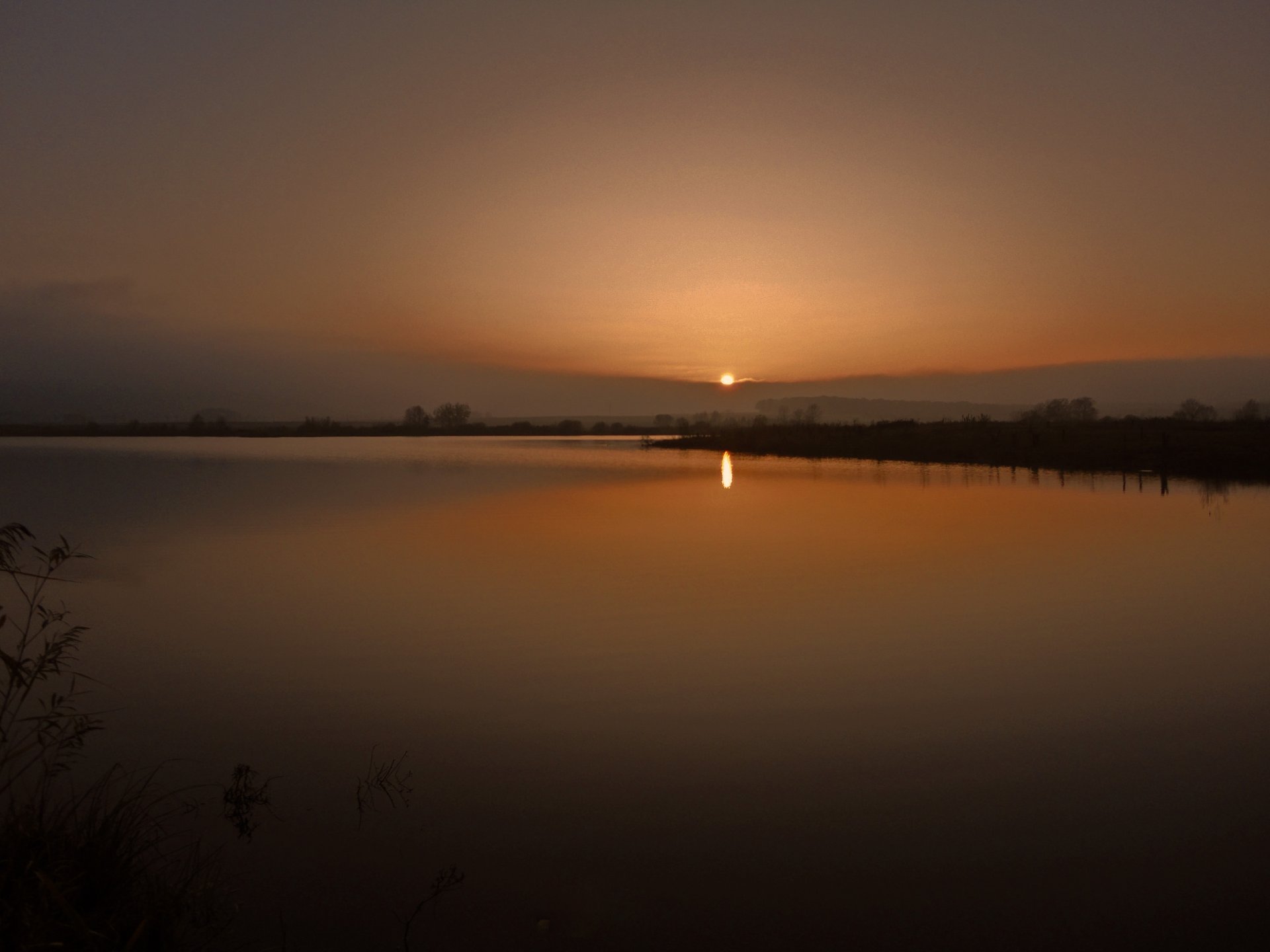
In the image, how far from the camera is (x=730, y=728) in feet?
21.3

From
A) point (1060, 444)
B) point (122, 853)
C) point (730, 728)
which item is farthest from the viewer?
point (1060, 444)

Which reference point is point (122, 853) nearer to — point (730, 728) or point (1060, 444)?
point (730, 728)

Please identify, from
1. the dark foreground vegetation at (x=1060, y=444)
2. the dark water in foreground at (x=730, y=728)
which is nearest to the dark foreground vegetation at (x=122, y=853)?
the dark water in foreground at (x=730, y=728)

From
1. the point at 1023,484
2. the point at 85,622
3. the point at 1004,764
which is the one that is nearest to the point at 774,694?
the point at 1004,764

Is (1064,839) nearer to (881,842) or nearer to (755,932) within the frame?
(881,842)

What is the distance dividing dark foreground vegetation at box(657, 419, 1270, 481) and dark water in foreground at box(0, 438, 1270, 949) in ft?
60.5

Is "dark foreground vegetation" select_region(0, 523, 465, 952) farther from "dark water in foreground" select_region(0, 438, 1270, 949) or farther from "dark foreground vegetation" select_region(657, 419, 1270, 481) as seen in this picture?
"dark foreground vegetation" select_region(657, 419, 1270, 481)

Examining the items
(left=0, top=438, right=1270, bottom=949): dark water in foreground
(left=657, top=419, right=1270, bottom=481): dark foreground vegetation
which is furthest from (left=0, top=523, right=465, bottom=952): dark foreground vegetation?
(left=657, top=419, right=1270, bottom=481): dark foreground vegetation

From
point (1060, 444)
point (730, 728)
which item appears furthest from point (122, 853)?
point (1060, 444)

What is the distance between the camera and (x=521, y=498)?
2605cm

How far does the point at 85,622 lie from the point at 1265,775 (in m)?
11.0

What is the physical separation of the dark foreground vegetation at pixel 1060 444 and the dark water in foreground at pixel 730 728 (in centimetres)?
1843

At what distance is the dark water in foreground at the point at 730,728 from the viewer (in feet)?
14.0

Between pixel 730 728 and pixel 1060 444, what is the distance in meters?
37.3
